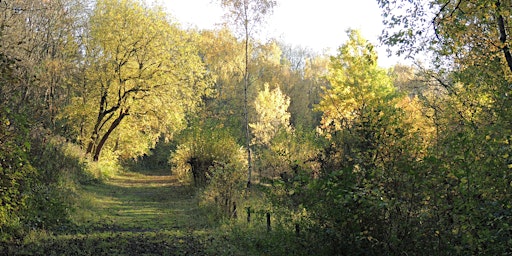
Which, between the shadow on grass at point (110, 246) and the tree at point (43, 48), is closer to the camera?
the shadow on grass at point (110, 246)

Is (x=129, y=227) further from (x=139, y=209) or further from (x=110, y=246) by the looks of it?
(x=110, y=246)

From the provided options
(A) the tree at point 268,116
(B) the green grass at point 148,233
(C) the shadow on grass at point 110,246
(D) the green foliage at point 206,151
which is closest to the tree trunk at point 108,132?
(D) the green foliage at point 206,151

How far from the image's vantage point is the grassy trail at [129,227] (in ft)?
27.8

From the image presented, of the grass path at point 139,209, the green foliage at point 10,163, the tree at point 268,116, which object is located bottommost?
the grass path at point 139,209

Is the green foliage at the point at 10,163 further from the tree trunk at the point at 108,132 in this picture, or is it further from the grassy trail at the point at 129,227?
the tree trunk at the point at 108,132

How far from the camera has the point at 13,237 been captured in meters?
8.74

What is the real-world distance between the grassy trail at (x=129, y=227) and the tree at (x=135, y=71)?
4172 mm

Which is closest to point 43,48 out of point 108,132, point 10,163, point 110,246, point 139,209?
point 139,209

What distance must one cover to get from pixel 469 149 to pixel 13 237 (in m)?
8.22

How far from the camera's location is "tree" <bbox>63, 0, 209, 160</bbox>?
954 inches

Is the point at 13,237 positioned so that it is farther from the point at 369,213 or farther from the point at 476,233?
the point at 476,233

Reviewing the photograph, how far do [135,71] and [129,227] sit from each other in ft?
44.7

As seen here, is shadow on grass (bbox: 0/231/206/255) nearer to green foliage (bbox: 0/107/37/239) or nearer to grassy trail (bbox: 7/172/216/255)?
grassy trail (bbox: 7/172/216/255)

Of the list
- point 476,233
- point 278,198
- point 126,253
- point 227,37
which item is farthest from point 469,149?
point 227,37
